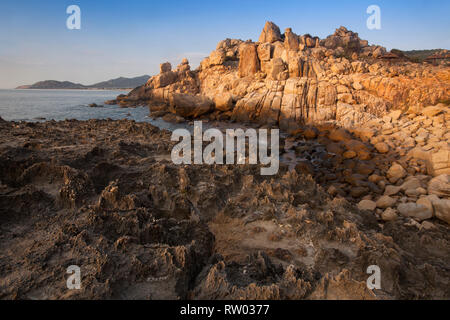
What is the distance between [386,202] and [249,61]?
2400 cm

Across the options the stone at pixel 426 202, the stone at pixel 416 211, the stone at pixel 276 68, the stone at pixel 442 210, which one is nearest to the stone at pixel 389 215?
the stone at pixel 416 211

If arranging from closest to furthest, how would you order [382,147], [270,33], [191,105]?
[382,147] < [191,105] < [270,33]

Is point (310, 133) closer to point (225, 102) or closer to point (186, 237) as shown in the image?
point (225, 102)

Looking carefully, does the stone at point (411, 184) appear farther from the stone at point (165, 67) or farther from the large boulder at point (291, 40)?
the stone at point (165, 67)

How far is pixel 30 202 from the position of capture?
13.1 feet

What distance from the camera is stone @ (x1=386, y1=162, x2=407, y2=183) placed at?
9942 millimetres

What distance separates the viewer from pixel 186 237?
4070 millimetres

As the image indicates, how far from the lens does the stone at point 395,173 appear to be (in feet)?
32.6

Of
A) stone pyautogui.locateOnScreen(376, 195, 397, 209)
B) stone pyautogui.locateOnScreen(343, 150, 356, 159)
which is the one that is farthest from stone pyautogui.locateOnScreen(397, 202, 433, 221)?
stone pyautogui.locateOnScreen(343, 150, 356, 159)

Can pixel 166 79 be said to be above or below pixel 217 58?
below

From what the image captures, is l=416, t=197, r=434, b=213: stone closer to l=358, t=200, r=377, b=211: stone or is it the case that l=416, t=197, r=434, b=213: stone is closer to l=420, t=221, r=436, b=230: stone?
l=420, t=221, r=436, b=230: stone

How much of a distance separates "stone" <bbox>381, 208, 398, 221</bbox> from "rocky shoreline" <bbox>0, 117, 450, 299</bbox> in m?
0.37

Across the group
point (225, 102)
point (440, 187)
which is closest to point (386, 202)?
point (440, 187)
